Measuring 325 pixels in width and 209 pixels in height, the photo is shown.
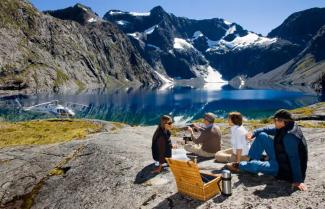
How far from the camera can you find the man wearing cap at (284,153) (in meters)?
13.6

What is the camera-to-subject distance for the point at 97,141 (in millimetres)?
24250

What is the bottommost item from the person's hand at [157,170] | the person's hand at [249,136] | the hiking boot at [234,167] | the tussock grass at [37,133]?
the tussock grass at [37,133]

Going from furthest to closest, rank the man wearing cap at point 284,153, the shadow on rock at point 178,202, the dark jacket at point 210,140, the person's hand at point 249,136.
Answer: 1. the dark jacket at point 210,140
2. the person's hand at point 249,136
3. the shadow on rock at point 178,202
4. the man wearing cap at point 284,153

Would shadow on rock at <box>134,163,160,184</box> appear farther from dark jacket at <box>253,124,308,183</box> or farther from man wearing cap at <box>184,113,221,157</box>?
dark jacket at <box>253,124,308,183</box>

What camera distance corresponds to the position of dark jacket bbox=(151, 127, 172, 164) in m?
18.3

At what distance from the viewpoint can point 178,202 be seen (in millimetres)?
14523

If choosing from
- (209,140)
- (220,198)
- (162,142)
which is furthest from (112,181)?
(220,198)

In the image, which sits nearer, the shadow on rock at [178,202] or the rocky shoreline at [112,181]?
the rocky shoreline at [112,181]

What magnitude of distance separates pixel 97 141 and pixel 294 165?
45.7ft

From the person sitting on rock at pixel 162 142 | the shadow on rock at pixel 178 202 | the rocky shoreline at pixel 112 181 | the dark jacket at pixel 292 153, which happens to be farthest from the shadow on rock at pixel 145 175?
the dark jacket at pixel 292 153

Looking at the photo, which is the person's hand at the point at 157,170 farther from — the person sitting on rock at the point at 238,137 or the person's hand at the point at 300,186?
the person's hand at the point at 300,186

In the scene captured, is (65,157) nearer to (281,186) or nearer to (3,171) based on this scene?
(3,171)

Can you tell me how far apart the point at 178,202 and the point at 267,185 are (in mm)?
3431

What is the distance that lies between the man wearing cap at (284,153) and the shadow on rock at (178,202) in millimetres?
2722
